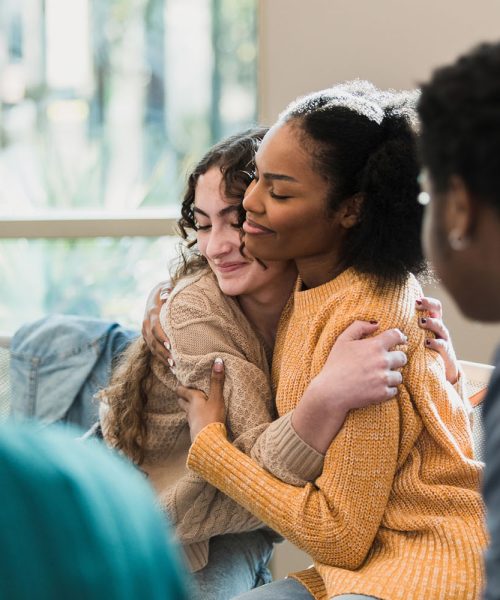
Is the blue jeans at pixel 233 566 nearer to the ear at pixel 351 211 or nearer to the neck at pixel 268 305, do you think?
the neck at pixel 268 305

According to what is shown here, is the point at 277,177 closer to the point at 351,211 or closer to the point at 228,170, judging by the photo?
the point at 351,211

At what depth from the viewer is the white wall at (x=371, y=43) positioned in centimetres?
248

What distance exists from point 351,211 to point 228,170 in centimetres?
31

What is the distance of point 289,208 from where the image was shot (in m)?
1.50

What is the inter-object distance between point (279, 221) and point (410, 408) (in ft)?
1.16

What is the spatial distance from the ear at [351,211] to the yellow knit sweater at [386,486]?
0.28 feet

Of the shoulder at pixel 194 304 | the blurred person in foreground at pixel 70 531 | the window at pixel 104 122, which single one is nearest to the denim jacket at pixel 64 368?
the shoulder at pixel 194 304

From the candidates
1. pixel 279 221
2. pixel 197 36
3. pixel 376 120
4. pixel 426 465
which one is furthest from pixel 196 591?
pixel 197 36

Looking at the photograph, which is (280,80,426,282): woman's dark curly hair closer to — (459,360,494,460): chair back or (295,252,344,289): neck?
(295,252,344,289): neck

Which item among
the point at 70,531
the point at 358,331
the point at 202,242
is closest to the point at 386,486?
the point at 358,331

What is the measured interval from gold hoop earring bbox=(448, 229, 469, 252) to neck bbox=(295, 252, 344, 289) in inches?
25.0

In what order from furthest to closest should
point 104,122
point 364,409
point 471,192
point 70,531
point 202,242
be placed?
point 104,122
point 202,242
point 364,409
point 471,192
point 70,531

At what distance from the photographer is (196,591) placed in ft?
5.63

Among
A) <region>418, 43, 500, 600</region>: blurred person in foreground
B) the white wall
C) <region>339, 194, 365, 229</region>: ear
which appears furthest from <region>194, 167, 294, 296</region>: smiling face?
the white wall
